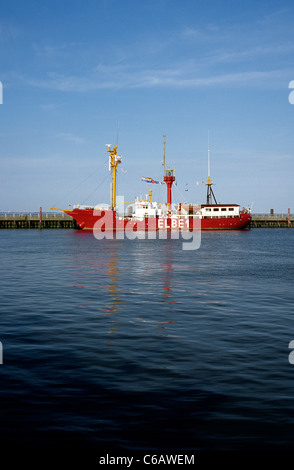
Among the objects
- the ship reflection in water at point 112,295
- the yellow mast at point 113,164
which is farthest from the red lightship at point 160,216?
the ship reflection in water at point 112,295

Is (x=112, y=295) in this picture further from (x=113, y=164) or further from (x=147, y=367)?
(x=113, y=164)

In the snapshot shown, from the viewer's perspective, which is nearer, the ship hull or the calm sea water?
A: the calm sea water

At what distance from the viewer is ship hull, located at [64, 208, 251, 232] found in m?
87.7

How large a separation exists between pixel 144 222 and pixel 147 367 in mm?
80170

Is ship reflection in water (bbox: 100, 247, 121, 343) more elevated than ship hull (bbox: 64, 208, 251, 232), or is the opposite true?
ship hull (bbox: 64, 208, 251, 232)

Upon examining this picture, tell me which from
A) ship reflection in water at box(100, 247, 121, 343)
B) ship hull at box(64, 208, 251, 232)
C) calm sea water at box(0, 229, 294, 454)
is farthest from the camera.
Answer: ship hull at box(64, 208, 251, 232)

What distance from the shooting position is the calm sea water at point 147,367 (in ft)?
24.4

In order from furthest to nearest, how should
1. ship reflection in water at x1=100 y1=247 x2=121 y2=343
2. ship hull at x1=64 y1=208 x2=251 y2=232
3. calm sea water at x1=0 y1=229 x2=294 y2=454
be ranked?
ship hull at x1=64 y1=208 x2=251 y2=232, ship reflection in water at x1=100 y1=247 x2=121 y2=343, calm sea water at x1=0 y1=229 x2=294 y2=454

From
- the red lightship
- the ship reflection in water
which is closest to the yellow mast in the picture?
the red lightship

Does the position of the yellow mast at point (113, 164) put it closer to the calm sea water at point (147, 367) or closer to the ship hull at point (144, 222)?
the ship hull at point (144, 222)

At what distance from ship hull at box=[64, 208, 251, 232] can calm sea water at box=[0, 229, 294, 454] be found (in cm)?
6401

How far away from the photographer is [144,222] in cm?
9069

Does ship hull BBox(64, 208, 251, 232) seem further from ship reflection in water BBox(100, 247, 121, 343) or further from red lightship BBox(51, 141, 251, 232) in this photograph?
ship reflection in water BBox(100, 247, 121, 343)
